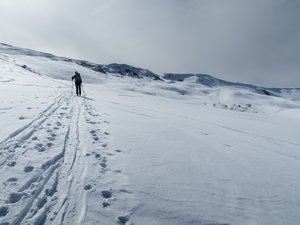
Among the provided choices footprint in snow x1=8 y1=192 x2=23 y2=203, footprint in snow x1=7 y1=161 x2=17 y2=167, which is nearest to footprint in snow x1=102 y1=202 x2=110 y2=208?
footprint in snow x1=8 y1=192 x2=23 y2=203

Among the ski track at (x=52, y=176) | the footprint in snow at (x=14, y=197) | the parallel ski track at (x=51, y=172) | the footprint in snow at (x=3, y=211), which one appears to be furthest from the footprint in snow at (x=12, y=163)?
the footprint in snow at (x=3, y=211)

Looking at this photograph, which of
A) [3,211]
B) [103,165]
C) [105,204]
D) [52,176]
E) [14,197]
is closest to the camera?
[3,211]

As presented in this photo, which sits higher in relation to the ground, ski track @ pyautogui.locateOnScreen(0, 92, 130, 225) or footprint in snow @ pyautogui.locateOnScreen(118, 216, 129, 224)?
footprint in snow @ pyautogui.locateOnScreen(118, 216, 129, 224)

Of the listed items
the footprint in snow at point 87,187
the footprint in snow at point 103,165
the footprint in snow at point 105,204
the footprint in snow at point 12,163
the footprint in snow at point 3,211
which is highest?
the footprint in snow at point 103,165

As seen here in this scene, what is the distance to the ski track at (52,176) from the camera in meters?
3.99

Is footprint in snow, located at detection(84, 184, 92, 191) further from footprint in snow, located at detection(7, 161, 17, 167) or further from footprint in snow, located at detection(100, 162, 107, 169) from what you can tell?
footprint in snow, located at detection(7, 161, 17, 167)

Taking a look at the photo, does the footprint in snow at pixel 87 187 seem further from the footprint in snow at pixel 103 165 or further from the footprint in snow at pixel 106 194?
the footprint in snow at pixel 103 165

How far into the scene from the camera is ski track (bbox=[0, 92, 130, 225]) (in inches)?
157

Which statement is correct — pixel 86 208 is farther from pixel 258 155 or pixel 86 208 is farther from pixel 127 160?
pixel 258 155

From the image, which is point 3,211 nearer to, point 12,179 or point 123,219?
point 12,179

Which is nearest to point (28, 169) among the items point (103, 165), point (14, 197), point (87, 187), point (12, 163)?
point (12, 163)

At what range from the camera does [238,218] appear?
14.6 feet

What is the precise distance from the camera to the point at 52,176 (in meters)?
5.07

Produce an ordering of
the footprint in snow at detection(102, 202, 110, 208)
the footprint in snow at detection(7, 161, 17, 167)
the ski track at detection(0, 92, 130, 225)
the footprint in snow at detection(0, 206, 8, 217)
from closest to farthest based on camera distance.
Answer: the footprint in snow at detection(0, 206, 8, 217) < the ski track at detection(0, 92, 130, 225) < the footprint in snow at detection(102, 202, 110, 208) < the footprint in snow at detection(7, 161, 17, 167)
